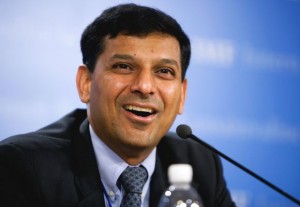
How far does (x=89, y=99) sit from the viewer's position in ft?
5.98

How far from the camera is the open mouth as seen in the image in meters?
1.68

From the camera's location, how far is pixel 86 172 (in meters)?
1.71

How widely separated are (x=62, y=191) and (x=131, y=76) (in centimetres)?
41

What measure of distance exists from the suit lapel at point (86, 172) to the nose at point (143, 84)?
282 millimetres

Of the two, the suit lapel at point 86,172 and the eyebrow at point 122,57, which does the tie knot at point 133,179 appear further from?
the eyebrow at point 122,57

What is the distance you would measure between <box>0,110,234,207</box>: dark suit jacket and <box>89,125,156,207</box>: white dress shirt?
0.02 metres

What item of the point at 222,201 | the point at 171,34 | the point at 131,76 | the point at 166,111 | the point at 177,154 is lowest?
the point at 222,201

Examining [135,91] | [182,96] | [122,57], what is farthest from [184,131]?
[182,96]

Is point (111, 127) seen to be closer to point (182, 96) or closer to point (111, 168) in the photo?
point (111, 168)

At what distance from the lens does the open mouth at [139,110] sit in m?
1.68

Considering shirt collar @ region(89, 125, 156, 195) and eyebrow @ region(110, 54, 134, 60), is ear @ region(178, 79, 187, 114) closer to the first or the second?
shirt collar @ region(89, 125, 156, 195)

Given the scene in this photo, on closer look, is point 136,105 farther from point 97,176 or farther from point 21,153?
point 21,153

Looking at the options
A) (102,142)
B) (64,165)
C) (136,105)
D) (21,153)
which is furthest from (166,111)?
(21,153)

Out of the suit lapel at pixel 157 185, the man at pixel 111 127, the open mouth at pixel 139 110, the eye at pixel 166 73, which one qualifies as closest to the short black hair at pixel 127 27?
the man at pixel 111 127
